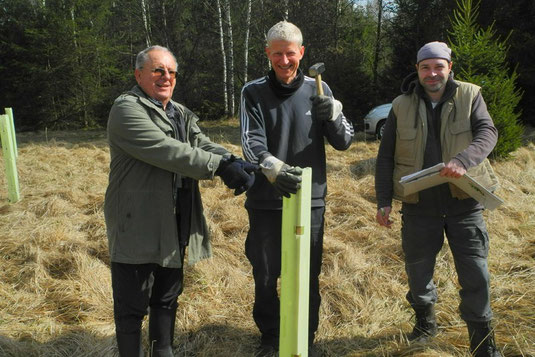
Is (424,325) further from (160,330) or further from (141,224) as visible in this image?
(141,224)

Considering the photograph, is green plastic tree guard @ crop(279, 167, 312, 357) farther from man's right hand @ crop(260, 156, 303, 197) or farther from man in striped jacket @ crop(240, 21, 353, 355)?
man in striped jacket @ crop(240, 21, 353, 355)

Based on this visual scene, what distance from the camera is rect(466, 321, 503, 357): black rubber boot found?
2.48 m

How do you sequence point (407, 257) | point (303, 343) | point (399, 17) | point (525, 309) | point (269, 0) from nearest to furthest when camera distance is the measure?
point (303, 343)
point (407, 257)
point (525, 309)
point (399, 17)
point (269, 0)

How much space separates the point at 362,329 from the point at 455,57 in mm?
6210

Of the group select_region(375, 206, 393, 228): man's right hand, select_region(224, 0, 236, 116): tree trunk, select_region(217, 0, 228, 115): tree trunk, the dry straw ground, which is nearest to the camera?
select_region(375, 206, 393, 228): man's right hand

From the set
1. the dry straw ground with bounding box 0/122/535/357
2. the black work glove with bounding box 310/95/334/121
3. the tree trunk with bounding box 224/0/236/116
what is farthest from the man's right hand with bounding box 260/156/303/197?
the tree trunk with bounding box 224/0/236/116

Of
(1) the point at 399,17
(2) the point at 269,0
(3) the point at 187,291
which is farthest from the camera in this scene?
(2) the point at 269,0

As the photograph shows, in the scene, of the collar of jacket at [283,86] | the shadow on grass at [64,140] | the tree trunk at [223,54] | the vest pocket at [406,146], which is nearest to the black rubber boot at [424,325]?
the vest pocket at [406,146]

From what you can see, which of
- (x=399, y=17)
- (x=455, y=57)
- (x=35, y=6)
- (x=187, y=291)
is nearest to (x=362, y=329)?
(x=187, y=291)

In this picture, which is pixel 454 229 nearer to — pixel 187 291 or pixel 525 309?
pixel 525 309

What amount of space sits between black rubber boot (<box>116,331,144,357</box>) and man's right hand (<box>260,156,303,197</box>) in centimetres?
112

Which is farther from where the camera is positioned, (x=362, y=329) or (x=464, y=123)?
(x=362, y=329)

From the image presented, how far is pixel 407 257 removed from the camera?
8.84ft

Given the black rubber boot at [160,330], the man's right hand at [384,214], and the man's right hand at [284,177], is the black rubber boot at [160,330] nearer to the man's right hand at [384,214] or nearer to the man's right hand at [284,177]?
the man's right hand at [284,177]
